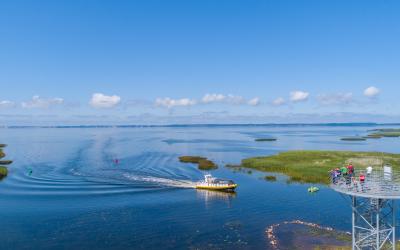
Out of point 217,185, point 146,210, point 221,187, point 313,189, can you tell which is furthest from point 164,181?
point 313,189

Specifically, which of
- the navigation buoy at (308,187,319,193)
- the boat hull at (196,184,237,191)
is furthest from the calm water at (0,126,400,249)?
the boat hull at (196,184,237,191)

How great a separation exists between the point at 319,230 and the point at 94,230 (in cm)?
2863

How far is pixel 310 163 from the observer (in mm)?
→ 95625

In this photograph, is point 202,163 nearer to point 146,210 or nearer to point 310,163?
point 310,163

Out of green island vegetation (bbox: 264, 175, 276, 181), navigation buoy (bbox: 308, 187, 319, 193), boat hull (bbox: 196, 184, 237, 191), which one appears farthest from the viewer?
green island vegetation (bbox: 264, 175, 276, 181)

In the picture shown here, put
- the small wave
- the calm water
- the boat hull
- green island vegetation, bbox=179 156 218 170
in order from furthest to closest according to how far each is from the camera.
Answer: green island vegetation, bbox=179 156 218 170 → the small wave → the boat hull → the calm water

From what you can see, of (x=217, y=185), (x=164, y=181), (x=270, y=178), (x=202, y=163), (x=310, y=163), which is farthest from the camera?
(x=202, y=163)

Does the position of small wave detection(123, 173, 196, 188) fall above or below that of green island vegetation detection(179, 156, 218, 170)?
below

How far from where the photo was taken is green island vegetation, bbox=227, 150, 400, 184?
79000 millimetres

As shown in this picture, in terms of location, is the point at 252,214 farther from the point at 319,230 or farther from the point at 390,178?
the point at 390,178

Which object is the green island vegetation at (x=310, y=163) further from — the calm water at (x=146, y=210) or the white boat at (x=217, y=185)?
the white boat at (x=217, y=185)

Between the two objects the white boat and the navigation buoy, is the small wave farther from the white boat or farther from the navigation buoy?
the navigation buoy

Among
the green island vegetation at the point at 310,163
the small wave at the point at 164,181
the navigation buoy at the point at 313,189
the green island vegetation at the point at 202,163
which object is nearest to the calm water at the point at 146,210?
the small wave at the point at 164,181

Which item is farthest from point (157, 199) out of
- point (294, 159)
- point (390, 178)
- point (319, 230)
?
point (294, 159)
